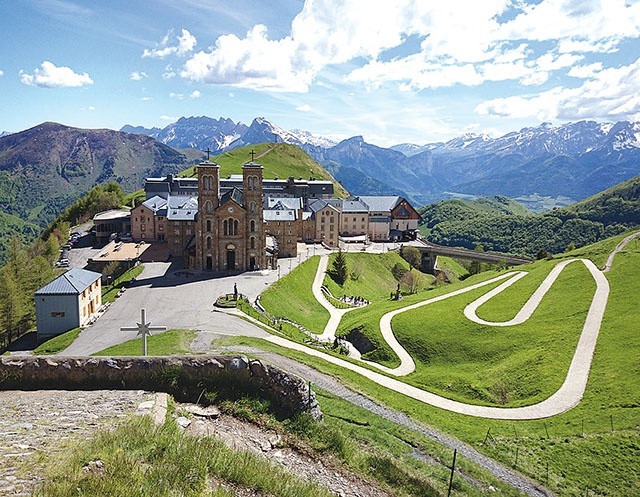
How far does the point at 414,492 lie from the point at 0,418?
14.7 meters

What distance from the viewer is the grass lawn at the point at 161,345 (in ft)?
121

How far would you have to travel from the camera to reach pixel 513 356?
41.6 metres

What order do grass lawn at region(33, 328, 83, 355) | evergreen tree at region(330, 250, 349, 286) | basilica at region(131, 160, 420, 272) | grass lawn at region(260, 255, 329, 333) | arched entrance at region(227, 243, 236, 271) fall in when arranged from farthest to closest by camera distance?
evergreen tree at region(330, 250, 349, 286) → arched entrance at region(227, 243, 236, 271) → basilica at region(131, 160, 420, 272) → grass lawn at region(260, 255, 329, 333) → grass lawn at region(33, 328, 83, 355)

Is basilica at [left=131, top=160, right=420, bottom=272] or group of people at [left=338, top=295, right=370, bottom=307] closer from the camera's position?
basilica at [left=131, top=160, right=420, bottom=272]

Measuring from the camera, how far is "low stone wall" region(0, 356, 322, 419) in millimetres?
17078

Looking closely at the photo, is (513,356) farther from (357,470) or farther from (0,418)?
(0,418)

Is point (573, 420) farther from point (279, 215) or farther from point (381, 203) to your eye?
point (381, 203)

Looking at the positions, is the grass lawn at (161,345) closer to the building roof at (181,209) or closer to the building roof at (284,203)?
the building roof at (181,209)

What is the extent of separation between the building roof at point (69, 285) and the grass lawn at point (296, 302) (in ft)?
72.9

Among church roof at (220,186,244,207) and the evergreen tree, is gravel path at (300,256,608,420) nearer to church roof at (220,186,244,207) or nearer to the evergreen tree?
the evergreen tree

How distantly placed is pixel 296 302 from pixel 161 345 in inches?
1203

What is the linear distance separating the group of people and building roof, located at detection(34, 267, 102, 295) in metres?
40.8

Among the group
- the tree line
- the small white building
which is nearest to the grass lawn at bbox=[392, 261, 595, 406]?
the small white building

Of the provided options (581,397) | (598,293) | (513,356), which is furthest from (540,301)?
(581,397)
